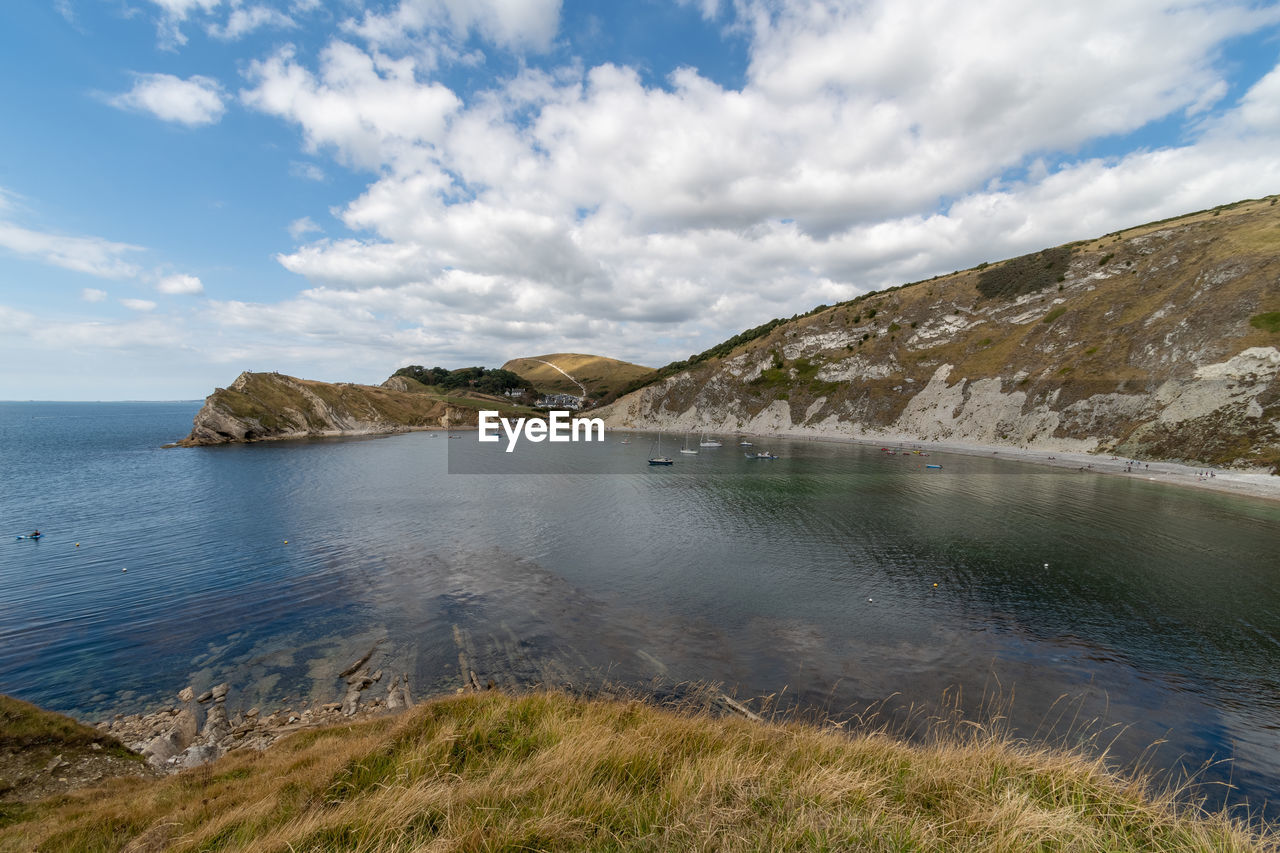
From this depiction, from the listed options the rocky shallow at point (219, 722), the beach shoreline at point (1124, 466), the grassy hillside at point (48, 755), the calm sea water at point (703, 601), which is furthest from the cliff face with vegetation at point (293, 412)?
the beach shoreline at point (1124, 466)

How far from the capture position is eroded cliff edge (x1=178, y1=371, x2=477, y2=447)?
405 ft

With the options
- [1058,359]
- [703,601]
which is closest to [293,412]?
[703,601]

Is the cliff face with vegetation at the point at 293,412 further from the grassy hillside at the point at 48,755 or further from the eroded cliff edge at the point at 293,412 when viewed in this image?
the grassy hillside at the point at 48,755

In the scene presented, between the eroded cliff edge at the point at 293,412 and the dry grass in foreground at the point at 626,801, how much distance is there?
14322 centimetres

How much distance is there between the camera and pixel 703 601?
2839 cm

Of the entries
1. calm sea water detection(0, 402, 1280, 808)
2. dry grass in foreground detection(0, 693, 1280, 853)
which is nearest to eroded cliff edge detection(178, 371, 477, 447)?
calm sea water detection(0, 402, 1280, 808)

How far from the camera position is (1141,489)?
198 feet

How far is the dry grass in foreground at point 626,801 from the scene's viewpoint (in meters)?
6.61

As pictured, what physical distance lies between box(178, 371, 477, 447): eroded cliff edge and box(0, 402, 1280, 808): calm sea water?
238 ft

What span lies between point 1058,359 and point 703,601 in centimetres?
11442

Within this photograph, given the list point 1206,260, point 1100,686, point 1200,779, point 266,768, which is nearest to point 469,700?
point 266,768

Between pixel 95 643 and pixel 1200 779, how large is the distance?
43607 mm

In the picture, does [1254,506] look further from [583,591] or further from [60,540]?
[60,540]

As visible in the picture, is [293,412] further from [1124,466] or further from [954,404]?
[1124,466]
